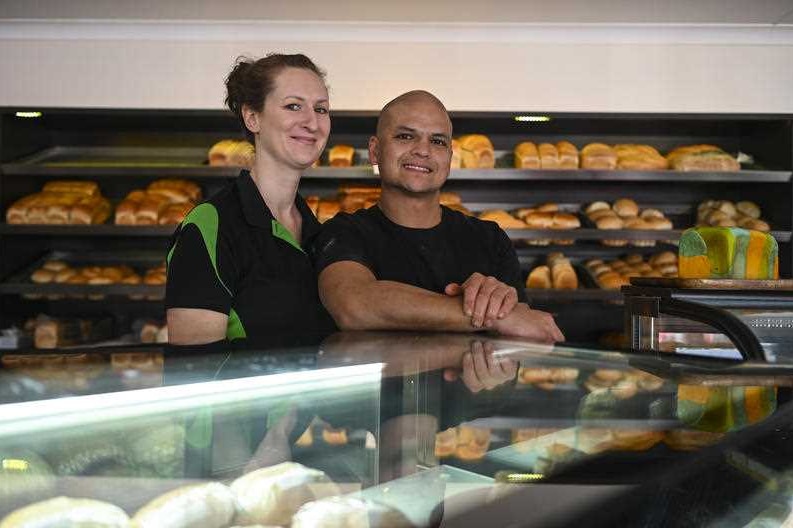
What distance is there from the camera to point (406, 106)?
182 cm

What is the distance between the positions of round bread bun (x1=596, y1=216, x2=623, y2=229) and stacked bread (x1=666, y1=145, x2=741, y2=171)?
0.38 metres

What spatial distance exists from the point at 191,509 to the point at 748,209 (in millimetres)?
3733

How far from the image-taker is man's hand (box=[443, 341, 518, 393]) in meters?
0.83

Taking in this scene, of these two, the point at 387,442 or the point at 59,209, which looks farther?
the point at 59,209

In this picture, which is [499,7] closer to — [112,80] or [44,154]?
[112,80]

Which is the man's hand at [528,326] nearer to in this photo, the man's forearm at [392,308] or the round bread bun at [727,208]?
the man's forearm at [392,308]

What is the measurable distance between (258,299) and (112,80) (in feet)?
9.06

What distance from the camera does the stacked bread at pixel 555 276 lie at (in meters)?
3.68

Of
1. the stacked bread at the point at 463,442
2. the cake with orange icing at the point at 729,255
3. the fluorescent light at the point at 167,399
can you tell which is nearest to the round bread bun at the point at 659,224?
the cake with orange icing at the point at 729,255

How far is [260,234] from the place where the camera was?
151 cm

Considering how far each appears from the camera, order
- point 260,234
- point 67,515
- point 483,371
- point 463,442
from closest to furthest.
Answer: point 67,515, point 463,442, point 483,371, point 260,234

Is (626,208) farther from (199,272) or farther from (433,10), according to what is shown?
(199,272)

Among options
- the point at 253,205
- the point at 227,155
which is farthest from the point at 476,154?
the point at 253,205

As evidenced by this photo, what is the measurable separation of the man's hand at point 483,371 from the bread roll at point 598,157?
289 cm
